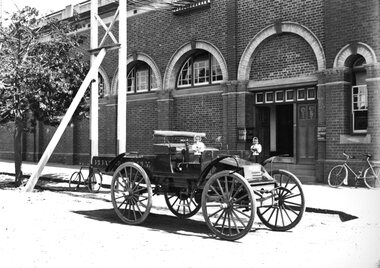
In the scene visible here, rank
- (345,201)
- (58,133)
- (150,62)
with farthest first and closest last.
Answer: (150,62), (58,133), (345,201)

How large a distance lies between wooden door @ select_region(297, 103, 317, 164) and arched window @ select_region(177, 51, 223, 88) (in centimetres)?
346

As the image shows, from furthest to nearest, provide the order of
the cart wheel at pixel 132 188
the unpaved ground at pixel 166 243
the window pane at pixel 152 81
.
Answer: the window pane at pixel 152 81 < the cart wheel at pixel 132 188 < the unpaved ground at pixel 166 243

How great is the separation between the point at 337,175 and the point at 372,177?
0.95 metres

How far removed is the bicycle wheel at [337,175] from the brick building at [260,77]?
282 millimetres

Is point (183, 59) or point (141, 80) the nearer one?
point (183, 59)

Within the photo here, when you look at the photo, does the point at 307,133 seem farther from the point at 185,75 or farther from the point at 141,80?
the point at 141,80

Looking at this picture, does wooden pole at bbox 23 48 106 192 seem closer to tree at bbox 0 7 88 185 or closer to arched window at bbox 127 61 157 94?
tree at bbox 0 7 88 185

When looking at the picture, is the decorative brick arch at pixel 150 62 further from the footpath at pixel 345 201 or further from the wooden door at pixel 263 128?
the footpath at pixel 345 201

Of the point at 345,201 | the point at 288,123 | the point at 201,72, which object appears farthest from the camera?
the point at 201,72

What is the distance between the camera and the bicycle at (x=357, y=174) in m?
11.9

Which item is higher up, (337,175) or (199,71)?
(199,71)

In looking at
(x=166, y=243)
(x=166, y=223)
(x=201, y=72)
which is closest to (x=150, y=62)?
(x=201, y=72)

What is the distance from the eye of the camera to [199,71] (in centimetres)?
1689

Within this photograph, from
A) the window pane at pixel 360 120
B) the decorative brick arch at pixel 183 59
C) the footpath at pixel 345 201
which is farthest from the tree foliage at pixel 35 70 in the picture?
the window pane at pixel 360 120
